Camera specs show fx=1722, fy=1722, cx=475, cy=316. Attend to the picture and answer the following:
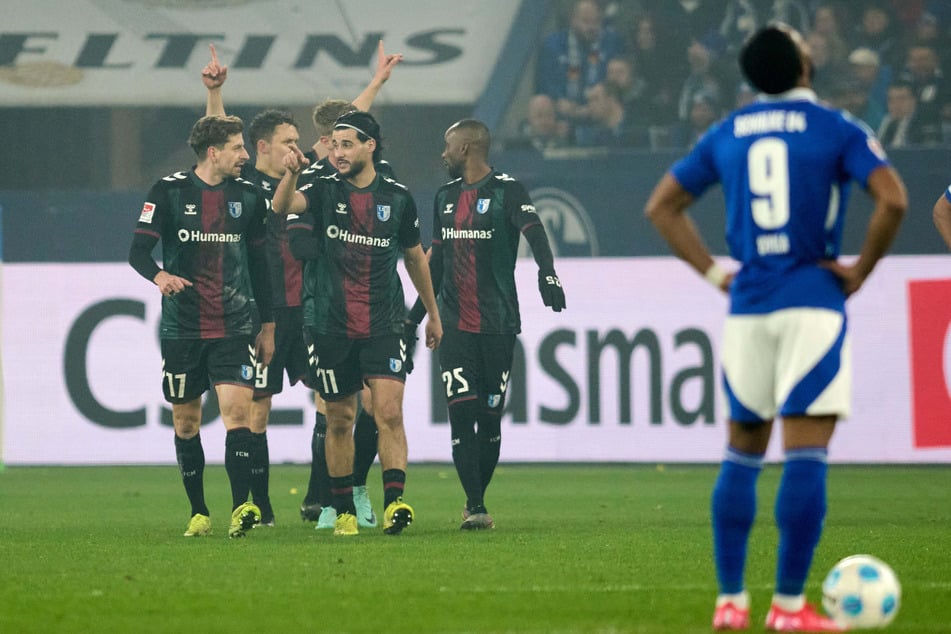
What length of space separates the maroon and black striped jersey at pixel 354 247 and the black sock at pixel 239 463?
26.7 inches

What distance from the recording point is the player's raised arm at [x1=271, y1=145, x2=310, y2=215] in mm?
8234

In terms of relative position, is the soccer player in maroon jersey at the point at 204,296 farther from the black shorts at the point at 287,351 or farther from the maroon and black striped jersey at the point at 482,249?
the maroon and black striped jersey at the point at 482,249

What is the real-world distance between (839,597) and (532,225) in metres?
4.54

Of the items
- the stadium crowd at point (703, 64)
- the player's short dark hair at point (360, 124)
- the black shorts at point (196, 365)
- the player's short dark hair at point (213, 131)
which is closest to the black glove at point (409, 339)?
the black shorts at point (196, 365)

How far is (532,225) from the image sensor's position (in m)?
9.40

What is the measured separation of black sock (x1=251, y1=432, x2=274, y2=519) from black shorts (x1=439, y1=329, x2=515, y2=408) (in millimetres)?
1072

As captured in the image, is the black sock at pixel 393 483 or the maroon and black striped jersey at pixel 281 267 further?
the maroon and black striped jersey at pixel 281 267

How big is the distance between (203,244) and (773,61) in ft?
14.2

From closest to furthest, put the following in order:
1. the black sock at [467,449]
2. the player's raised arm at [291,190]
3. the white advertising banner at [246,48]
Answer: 1. the player's raised arm at [291,190]
2. the black sock at [467,449]
3. the white advertising banner at [246,48]

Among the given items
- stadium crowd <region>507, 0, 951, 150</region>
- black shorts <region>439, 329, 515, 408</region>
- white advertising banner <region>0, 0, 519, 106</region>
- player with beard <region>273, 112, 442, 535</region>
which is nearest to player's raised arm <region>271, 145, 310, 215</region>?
player with beard <region>273, 112, 442, 535</region>

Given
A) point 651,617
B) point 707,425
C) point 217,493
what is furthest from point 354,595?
point 707,425

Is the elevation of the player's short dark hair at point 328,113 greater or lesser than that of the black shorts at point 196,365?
greater

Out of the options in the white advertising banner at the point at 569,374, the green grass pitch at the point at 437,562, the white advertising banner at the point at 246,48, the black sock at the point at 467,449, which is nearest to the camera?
the green grass pitch at the point at 437,562

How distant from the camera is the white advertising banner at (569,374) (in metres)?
13.6
